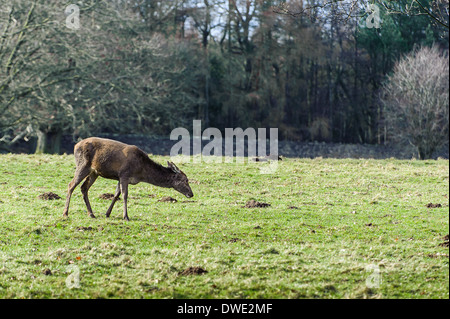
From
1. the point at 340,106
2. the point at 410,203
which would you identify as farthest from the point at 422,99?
the point at 410,203

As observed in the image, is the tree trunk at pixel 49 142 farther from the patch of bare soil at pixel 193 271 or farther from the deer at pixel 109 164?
the patch of bare soil at pixel 193 271

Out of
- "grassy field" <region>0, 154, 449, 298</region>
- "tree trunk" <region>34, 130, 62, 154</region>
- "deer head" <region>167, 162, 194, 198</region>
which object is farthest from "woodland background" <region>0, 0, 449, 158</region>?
"deer head" <region>167, 162, 194, 198</region>

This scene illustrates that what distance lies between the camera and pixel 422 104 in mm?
43281

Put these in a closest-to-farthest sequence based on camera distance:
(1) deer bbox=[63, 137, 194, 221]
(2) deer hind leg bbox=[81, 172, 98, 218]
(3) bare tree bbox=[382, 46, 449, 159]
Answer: (1) deer bbox=[63, 137, 194, 221], (2) deer hind leg bbox=[81, 172, 98, 218], (3) bare tree bbox=[382, 46, 449, 159]

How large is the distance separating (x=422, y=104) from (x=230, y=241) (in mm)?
34814

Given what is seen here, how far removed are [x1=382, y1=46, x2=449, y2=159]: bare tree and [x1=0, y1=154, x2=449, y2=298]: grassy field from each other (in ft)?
81.4

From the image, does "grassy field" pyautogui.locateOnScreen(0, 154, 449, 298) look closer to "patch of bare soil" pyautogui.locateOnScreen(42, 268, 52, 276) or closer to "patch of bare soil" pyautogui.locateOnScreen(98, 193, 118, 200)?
"patch of bare soil" pyautogui.locateOnScreen(42, 268, 52, 276)

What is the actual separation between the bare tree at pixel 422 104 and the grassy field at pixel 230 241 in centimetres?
2482

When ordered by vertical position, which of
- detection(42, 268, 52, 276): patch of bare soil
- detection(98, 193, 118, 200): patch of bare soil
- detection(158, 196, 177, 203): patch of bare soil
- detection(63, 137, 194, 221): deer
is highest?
detection(63, 137, 194, 221): deer

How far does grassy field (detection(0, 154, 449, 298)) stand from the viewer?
938 cm

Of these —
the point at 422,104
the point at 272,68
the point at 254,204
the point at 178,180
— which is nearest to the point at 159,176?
the point at 178,180

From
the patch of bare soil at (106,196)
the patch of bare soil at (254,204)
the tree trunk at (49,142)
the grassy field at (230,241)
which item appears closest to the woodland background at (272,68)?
the tree trunk at (49,142)

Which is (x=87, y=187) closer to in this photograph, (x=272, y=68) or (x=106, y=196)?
(x=106, y=196)

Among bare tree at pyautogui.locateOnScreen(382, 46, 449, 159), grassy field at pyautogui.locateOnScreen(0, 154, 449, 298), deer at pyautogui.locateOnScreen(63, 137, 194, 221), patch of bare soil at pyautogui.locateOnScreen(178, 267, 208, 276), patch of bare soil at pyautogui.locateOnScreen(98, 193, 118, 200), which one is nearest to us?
grassy field at pyautogui.locateOnScreen(0, 154, 449, 298)
